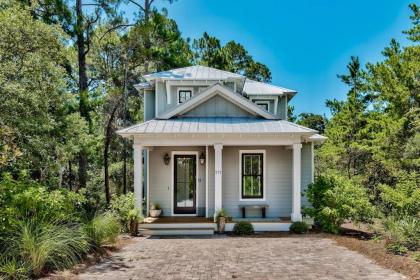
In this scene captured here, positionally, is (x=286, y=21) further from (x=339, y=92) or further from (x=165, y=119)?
(x=165, y=119)

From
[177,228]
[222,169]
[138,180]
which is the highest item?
[222,169]

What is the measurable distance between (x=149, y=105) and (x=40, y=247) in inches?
429

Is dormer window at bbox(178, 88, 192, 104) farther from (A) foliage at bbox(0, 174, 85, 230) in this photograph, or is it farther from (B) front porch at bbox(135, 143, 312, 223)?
(A) foliage at bbox(0, 174, 85, 230)

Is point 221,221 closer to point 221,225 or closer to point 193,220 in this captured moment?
point 221,225

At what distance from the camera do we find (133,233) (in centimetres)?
1194

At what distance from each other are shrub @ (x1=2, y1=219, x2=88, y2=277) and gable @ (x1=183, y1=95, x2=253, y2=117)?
25.8 feet

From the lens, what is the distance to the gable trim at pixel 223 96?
14.0 metres

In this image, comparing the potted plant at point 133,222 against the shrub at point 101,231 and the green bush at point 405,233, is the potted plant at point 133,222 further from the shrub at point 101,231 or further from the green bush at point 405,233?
the green bush at point 405,233

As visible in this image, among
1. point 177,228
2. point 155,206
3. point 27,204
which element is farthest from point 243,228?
point 27,204

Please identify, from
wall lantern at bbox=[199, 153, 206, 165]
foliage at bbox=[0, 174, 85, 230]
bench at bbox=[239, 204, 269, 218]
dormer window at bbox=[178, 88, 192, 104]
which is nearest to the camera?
foliage at bbox=[0, 174, 85, 230]

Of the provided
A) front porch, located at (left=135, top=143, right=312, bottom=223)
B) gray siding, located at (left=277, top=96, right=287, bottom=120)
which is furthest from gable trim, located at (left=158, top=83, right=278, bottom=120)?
gray siding, located at (left=277, top=96, right=287, bottom=120)

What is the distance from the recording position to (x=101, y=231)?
29.7 ft

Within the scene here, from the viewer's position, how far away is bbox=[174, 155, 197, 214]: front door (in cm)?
1430

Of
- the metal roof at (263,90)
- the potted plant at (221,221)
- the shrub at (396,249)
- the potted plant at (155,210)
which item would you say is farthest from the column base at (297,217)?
the metal roof at (263,90)
